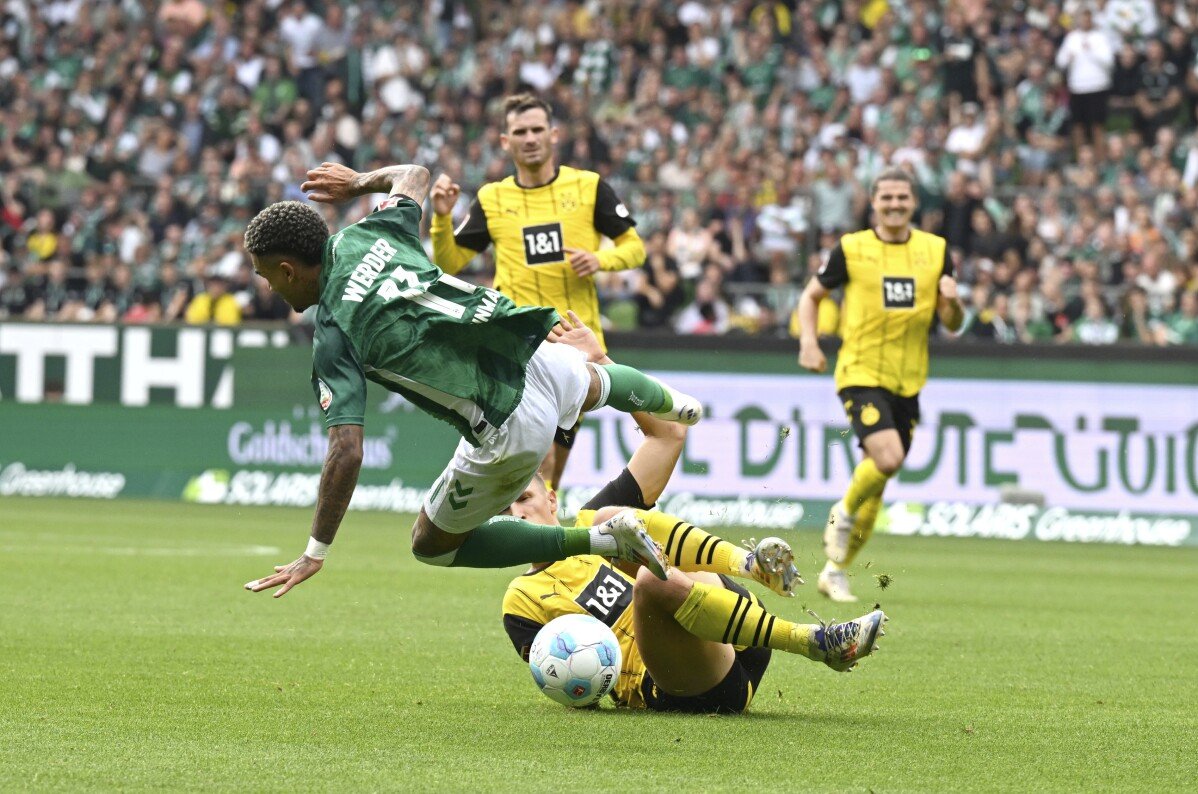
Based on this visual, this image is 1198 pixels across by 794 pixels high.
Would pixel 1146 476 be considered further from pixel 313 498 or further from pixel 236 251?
pixel 236 251

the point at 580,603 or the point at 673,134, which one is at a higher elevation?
the point at 673,134

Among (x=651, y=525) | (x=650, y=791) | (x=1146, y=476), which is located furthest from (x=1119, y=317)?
(x=650, y=791)

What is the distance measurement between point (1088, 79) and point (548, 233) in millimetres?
12971

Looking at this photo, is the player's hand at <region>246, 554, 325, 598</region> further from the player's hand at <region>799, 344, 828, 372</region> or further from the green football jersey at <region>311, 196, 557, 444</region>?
the player's hand at <region>799, 344, 828, 372</region>

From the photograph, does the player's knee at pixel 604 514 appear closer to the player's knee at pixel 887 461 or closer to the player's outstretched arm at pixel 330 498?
the player's outstretched arm at pixel 330 498

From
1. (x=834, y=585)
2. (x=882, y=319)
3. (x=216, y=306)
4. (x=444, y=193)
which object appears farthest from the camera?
(x=216, y=306)

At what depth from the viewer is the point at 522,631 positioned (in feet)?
23.9

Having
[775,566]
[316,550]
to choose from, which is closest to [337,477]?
[316,550]

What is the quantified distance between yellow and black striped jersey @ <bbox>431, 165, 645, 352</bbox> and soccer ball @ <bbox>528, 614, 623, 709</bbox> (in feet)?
15.1

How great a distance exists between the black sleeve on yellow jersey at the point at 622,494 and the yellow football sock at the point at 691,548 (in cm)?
74

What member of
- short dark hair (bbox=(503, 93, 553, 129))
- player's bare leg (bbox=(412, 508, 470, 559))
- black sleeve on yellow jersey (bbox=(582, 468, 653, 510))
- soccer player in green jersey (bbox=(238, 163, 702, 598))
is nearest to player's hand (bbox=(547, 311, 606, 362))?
soccer player in green jersey (bbox=(238, 163, 702, 598))

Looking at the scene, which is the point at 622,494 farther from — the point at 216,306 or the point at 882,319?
the point at 216,306

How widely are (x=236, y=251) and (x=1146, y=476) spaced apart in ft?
35.7

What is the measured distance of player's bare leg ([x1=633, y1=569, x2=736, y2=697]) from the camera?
664cm
